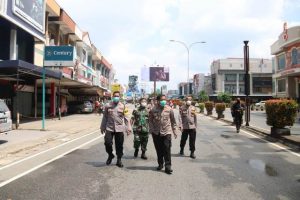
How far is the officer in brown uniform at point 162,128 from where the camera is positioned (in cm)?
933

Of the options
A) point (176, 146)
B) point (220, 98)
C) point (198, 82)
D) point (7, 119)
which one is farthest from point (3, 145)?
point (198, 82)

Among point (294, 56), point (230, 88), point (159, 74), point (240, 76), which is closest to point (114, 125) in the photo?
point (294, 56)

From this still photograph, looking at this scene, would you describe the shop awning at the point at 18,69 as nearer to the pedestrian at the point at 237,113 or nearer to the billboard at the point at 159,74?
the pedestrian at the point at 237,113

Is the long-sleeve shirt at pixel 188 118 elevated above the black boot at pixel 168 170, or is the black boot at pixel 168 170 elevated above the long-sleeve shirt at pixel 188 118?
the long-sleeve shirt at pixel 188 118

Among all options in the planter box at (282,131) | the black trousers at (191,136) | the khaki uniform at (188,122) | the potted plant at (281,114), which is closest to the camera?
the black trousers at (191,136)

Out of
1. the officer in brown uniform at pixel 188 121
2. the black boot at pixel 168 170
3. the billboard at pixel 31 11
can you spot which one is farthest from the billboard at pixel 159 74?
the black boot at pixel 168 170

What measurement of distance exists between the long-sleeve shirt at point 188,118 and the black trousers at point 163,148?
2300 mm

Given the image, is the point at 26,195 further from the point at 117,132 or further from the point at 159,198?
the point at 117,132

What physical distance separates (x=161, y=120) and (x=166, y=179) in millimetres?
1608

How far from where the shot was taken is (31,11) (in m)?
27.0

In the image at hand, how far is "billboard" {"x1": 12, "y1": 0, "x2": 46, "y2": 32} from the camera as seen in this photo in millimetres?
24422

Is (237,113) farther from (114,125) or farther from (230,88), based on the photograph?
(230,88)

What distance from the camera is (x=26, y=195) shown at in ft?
22.6

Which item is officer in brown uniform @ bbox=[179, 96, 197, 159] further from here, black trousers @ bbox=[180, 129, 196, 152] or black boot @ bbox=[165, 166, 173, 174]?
black boot @ bbox=[165, 166, 173, 174]
